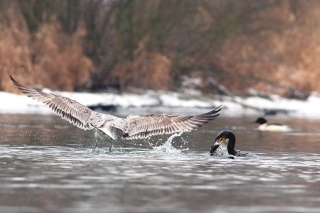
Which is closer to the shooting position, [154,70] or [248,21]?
[154,70]

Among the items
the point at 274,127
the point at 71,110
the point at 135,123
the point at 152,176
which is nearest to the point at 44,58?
the point at 274,127

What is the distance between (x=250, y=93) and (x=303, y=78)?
245 cm

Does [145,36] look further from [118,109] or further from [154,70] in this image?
[118,109]

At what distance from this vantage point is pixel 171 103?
1138 inches

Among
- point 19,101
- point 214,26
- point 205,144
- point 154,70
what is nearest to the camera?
point 205,144

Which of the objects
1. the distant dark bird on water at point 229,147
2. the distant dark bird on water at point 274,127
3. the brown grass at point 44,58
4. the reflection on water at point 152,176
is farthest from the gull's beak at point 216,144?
the brown grass at point 44,58

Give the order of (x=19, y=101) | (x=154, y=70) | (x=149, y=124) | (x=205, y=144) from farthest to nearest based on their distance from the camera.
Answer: (x=154, y=70), (x=19, y=101), (x=205, y=144), (x=149, y=124)

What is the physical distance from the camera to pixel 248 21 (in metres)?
32.5

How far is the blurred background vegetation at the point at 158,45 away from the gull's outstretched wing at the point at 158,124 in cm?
1465

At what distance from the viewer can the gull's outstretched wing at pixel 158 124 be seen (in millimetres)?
13328

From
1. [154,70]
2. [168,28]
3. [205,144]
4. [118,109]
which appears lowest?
[205,144]

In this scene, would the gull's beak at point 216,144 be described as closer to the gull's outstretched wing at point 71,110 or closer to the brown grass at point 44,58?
the gull's outstretched wing at point 71,110

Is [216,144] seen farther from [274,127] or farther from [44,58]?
[44,58]

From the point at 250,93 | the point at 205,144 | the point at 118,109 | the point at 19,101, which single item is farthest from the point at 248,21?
the point at 205,144
